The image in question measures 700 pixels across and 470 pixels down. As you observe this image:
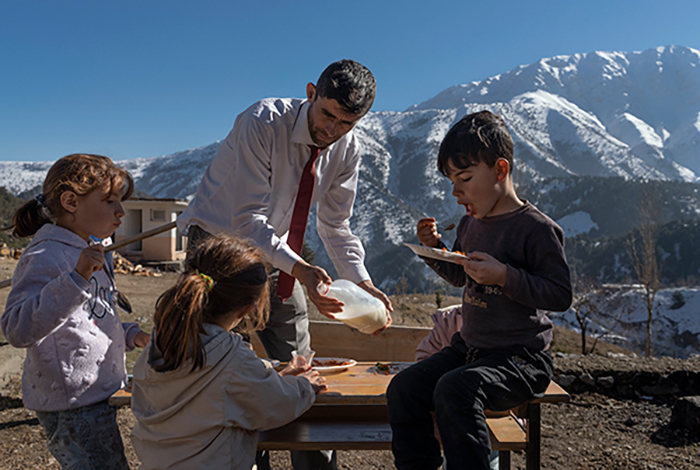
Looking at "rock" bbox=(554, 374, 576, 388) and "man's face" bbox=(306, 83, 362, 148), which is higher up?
"man's face" bbox=(306, 83, 362, 148)

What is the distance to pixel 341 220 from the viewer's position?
313cm

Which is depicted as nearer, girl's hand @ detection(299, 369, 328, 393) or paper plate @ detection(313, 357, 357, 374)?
girl's hand @ detection(299, 369, 328, 393)

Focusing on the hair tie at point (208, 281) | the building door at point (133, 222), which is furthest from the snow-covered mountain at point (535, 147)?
the hair tie at point (208, 281)

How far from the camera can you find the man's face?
8.15ft

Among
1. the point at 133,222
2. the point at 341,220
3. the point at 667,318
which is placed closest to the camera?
the point at 341,220

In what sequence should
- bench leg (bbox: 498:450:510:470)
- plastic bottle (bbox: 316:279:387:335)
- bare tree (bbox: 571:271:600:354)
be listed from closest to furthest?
plastic bottle (bbox: 316:279:387:335) < bench leg (bbox: 498:450:510:470) < bare tree (bbox: 571:271:600:354)

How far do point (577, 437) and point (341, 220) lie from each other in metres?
2.83

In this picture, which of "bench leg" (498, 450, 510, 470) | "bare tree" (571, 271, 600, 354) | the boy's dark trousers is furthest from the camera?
"bare tree" (571, 271, 600, 354)

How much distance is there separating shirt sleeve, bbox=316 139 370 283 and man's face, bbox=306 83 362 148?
1.26 feet

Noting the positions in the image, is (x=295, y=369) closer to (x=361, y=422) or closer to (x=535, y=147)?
(x=361, y=422)

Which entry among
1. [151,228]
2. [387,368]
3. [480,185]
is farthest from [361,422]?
[151,228]

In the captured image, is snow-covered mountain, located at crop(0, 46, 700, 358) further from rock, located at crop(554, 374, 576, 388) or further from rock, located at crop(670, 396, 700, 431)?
rock, located at crop(670, 396, 700, 431)

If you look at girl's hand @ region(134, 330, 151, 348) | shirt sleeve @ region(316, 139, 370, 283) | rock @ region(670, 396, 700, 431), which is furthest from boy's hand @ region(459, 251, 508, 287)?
rock @ region(670, 396, 700, 431)

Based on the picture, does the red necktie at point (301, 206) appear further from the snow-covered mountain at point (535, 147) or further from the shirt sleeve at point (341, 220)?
the snow-covered mountain at point (535, 147)
